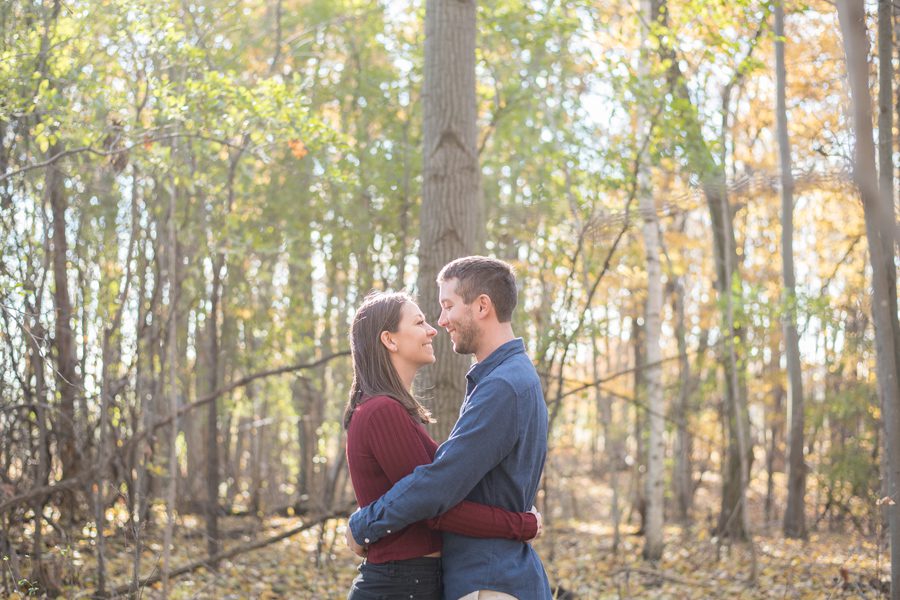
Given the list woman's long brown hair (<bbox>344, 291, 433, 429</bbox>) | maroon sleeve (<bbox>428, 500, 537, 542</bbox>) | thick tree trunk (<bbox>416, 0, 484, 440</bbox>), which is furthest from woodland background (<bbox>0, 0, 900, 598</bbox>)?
maroon sleeve (<bbox>428, 500, 537, 542</bbox>)

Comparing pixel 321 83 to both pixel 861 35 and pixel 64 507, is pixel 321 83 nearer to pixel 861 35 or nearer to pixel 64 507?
pixel 64 507

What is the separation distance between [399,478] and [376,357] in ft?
1.35

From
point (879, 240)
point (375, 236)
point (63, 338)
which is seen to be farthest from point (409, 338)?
point (375, 236)

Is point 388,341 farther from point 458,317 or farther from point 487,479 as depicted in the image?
point 487,479

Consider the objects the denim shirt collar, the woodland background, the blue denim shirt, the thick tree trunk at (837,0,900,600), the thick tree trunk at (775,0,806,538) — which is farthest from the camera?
the thick tree trunk at (775,0,806,538)

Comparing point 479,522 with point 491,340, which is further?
point 491,340

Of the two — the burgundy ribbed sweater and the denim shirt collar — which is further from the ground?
the denim shirt collar

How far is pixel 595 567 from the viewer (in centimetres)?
953

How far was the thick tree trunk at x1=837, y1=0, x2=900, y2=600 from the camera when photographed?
4.84m

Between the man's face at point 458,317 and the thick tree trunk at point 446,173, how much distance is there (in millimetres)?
2278

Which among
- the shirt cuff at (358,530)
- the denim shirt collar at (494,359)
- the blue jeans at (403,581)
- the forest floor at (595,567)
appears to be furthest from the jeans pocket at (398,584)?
the forest floor at (595,567)

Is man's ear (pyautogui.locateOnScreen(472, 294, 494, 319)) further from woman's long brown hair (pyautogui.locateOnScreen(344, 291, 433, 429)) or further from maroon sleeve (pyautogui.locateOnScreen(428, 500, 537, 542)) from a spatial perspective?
maroon sleeve (pyautogui.locateOnScreen(428, 500, 537, 542))

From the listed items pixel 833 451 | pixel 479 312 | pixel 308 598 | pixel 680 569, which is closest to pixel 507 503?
pixel 479 312

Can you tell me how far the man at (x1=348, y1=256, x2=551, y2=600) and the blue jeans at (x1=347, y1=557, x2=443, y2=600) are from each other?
0.07m
